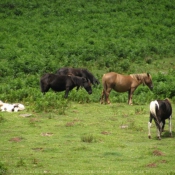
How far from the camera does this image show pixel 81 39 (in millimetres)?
35812

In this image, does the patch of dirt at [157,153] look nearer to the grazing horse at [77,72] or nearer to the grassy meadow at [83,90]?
the grassy meadow at [83,90]

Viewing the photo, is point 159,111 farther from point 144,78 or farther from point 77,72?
point 77,72

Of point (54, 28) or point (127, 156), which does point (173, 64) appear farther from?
point (127, 156)

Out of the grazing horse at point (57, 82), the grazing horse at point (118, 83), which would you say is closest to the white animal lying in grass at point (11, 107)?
the grazing horse at point (57, 82)

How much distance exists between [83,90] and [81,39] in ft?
43.5

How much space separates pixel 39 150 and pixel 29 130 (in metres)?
2.32

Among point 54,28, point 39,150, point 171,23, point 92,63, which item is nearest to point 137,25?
point 171,23

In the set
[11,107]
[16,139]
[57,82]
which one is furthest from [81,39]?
[16,139]

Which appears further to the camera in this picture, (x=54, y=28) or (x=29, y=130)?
(x=54, y=28)

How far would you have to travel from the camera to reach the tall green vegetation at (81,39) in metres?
27.6

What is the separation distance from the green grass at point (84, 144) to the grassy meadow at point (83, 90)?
1.0 inches

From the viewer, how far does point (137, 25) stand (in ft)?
130

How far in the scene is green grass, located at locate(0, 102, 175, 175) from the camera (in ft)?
42.7

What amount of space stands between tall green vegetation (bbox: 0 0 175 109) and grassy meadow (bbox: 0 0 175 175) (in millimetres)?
56
